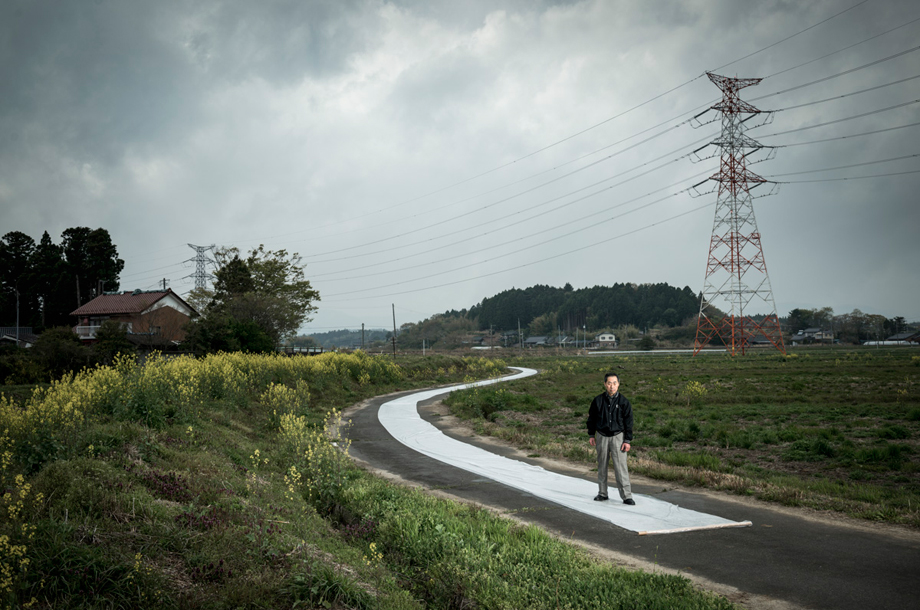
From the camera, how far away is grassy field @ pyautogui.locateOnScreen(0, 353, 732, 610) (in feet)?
13.0

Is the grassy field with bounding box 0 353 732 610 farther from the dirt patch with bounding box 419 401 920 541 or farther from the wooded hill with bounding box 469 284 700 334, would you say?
the wooded hill with bounding box 469 284 700 334

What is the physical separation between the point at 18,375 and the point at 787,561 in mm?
27070

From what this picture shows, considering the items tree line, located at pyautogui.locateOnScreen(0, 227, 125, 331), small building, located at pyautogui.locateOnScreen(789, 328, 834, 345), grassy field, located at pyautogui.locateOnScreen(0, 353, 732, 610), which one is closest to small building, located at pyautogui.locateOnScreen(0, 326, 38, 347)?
tree line, located at pyautogui.locateOnScreen(0, 227, 125, 331)

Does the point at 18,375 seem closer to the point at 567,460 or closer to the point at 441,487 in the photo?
the point at 441,487

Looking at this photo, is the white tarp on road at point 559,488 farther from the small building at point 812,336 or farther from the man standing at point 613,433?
the small building at point 812,336

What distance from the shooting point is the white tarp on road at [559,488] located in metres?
6.70

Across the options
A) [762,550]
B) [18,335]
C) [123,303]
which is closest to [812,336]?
[123,303]

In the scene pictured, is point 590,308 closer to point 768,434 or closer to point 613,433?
point 768,434

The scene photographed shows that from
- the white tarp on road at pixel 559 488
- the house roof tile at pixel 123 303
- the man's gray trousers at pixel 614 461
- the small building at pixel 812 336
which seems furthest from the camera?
the small building at pixel 812 336

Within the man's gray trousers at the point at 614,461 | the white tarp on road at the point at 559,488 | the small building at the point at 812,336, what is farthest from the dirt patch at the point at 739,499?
the small building at the point at 812,336

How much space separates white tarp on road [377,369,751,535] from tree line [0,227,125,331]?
55.9 meters

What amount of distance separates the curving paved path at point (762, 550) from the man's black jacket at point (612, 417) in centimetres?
131

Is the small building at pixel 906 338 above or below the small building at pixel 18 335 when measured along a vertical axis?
below

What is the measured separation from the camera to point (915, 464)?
9648 mm
